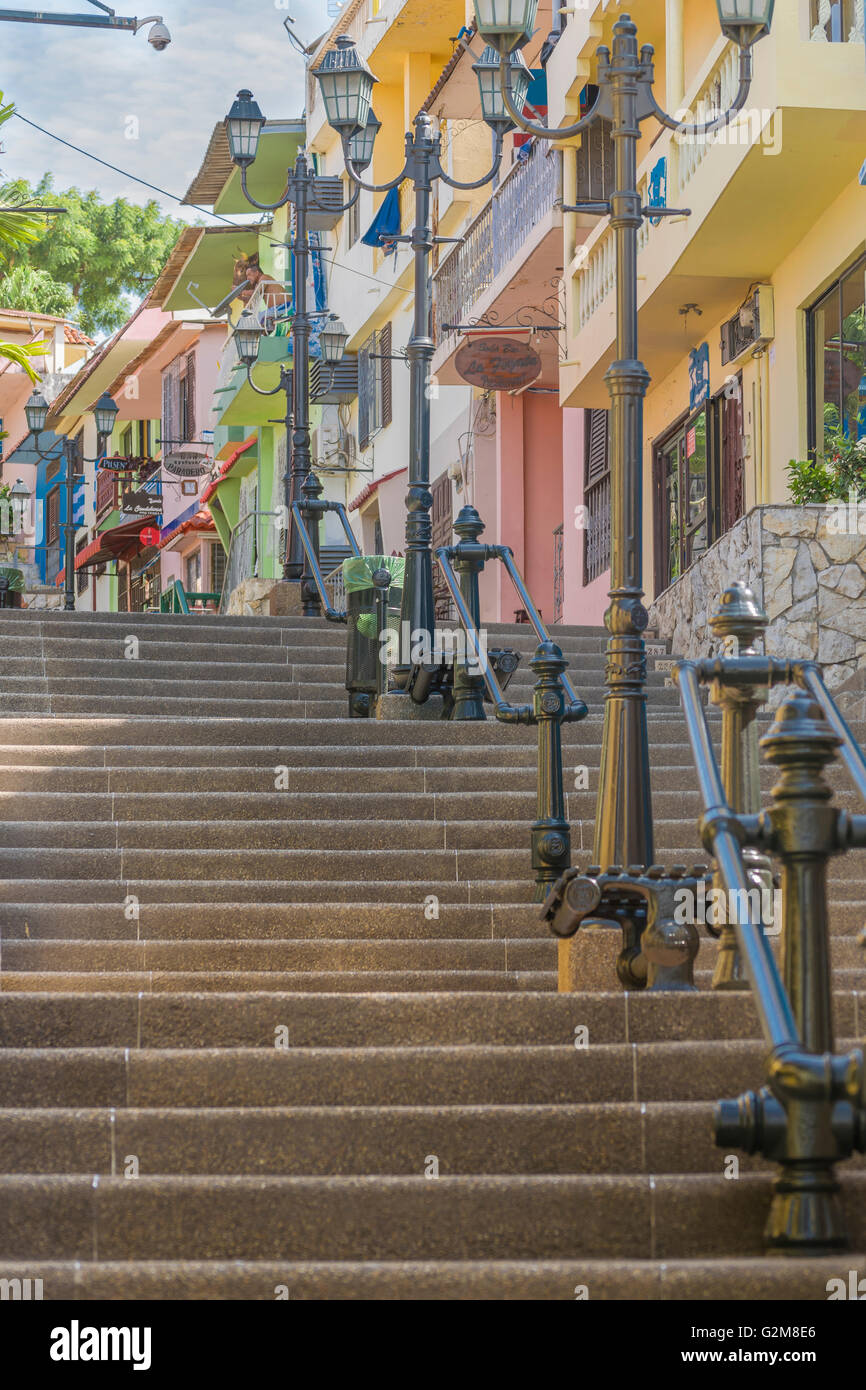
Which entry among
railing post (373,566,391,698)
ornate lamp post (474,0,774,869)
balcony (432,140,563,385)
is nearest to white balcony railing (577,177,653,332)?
balcony (432,140,563,385)

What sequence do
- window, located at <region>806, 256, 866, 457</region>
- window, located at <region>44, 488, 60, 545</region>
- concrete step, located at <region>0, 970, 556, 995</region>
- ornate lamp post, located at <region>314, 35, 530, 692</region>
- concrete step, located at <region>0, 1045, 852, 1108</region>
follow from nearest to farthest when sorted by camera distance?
concrete step, located at <region>0, 1045, 852, 1108</region>, concrete step, located at <region>0, 970, 556, 995</region>, ornate lamp post, located at <region>314, 35, 530, 692</region>, window, located at <region>806, 256, 866, 457</region>, window, located at <region>44, 488, 60, 545</region>

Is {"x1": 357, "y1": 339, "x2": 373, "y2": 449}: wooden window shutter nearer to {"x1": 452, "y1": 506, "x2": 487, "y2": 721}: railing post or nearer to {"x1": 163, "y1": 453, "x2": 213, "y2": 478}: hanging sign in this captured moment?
{"x1": 163, "y1": 453, "x2": 213, "y2": 478}: hanging sign

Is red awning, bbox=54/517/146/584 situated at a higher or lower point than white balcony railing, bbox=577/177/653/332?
higher

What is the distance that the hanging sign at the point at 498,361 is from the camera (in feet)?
72.3

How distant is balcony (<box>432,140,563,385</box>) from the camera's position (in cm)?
2095

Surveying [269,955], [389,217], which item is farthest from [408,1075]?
[389,217]

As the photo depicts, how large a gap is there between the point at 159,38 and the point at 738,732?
16544 mm

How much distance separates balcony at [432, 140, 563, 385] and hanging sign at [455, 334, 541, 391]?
646 mm

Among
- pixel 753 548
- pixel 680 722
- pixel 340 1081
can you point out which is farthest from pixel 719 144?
pixel 340 1081

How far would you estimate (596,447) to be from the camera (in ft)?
74.4

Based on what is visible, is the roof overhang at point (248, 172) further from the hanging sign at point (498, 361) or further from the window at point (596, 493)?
the window at point (596, 493)

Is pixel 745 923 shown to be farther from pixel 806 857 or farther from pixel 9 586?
pixel 9 586

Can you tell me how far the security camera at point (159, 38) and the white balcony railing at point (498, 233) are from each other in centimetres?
403
